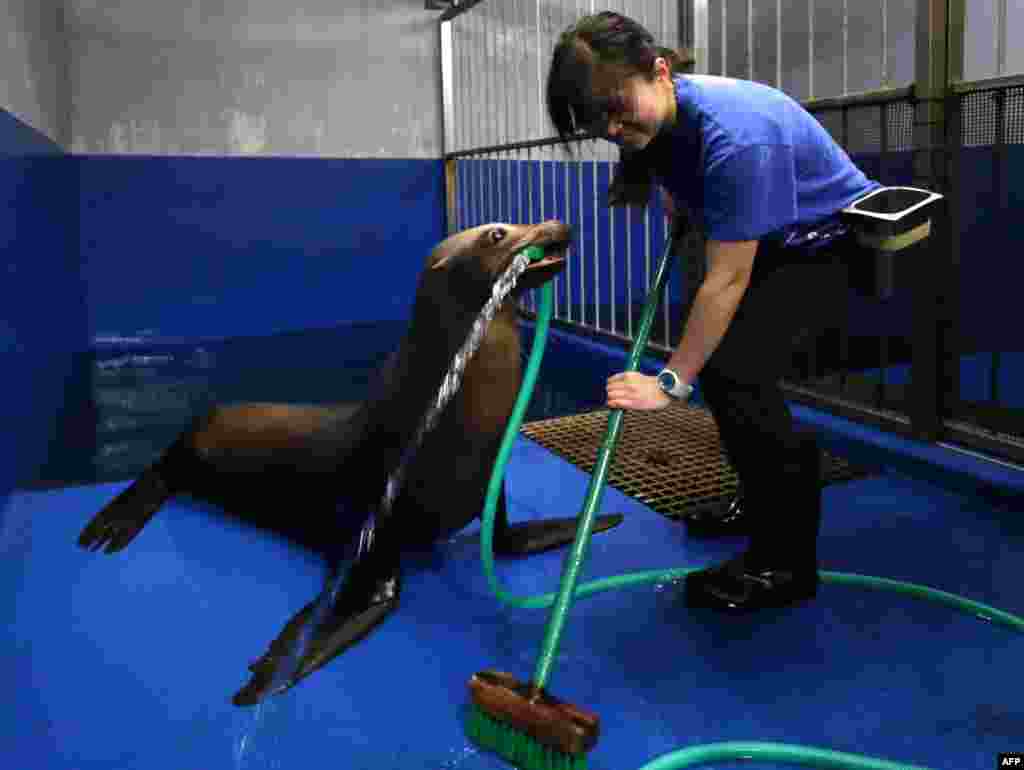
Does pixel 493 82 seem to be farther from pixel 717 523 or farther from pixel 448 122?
pixel 717 523

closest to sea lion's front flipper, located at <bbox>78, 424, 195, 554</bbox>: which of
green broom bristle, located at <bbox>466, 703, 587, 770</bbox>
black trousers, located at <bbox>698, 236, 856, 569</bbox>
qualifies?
green broom bristle, located at <bbox>466, 703, 587, 770</bbox>

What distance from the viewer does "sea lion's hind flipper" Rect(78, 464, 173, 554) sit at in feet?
8.11

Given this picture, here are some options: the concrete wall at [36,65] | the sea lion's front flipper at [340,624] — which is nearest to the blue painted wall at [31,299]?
the concrete wall at [36,65]

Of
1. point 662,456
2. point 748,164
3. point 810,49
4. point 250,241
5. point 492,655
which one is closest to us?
point 748,164

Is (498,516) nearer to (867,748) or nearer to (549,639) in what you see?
(549,639)

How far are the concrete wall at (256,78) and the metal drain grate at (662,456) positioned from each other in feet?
13.4

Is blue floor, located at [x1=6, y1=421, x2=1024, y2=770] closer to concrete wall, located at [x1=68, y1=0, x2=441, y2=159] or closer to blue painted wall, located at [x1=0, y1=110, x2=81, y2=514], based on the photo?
blue painted wall, located at [x1=0, y1=110, x2=81, y2=514]

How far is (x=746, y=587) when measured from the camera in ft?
6.26

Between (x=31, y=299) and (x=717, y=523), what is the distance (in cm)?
266

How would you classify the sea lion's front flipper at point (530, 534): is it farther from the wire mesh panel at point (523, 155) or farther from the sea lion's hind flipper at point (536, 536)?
the wire mesh panel at point (523, 155)

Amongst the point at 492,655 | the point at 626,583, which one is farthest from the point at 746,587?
the point at 492,655

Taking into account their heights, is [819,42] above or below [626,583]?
above

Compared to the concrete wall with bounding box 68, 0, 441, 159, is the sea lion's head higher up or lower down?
lower down

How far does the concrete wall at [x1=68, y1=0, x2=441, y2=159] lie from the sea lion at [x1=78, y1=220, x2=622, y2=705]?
4613 mm
